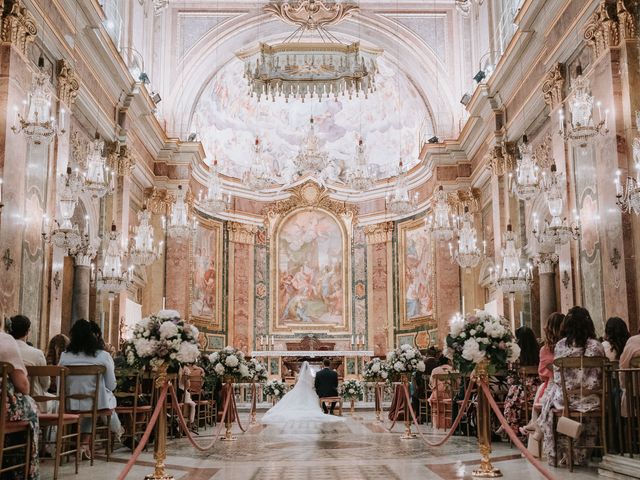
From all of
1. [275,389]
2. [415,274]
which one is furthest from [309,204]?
[275,389]

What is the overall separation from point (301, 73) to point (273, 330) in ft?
41.1

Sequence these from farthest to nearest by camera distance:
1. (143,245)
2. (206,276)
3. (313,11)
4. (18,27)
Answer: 1. (206,276)
2. (313,11)
3. (143,245)
4. (18,27)

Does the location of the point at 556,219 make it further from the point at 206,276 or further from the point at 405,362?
the point at 206,276

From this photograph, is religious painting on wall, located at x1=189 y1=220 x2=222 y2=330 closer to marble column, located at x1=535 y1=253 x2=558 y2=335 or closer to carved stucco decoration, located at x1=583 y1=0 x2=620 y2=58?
marble column, located at x1=535 y1=253 x2=558 y2=335

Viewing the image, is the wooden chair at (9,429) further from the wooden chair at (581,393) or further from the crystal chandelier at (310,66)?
the crystal chandelier at (310,66)

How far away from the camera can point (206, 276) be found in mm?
25328

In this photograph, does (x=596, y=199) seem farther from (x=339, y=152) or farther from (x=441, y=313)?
(x=339, y=152)

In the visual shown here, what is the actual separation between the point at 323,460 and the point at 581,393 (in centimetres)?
306

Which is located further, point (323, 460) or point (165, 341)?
point (323, 460)

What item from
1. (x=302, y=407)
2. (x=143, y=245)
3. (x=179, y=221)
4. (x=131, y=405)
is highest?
(x=179, y=221)

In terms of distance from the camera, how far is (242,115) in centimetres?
2752

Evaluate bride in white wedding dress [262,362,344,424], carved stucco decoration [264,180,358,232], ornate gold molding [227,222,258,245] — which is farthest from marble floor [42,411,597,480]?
carved stucco decoration [264,180,358,232]

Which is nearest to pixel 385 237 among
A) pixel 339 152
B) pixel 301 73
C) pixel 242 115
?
pixel 339 152

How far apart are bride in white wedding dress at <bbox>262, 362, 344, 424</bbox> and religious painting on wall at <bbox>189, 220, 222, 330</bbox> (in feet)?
22.6
